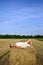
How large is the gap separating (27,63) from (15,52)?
0.61 meters

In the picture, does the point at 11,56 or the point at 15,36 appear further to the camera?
the point at 15,36

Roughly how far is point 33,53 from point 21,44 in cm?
77

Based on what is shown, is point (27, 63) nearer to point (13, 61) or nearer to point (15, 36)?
point (13, 61)

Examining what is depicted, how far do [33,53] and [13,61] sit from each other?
94 centimetres

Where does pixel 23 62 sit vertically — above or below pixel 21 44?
below

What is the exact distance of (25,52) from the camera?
36.2 ft

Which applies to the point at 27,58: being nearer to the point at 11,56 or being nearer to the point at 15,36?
the point at 11,56

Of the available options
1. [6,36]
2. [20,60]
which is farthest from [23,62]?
[6,36]

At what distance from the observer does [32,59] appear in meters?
11.1

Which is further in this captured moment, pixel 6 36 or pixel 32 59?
pixel 6 36

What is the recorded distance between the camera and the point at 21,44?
35.7 feet

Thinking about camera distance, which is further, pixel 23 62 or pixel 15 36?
pixel 15 36

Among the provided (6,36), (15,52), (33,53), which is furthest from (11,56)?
(6,36)

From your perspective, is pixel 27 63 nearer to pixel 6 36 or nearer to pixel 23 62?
pixel 23 62
